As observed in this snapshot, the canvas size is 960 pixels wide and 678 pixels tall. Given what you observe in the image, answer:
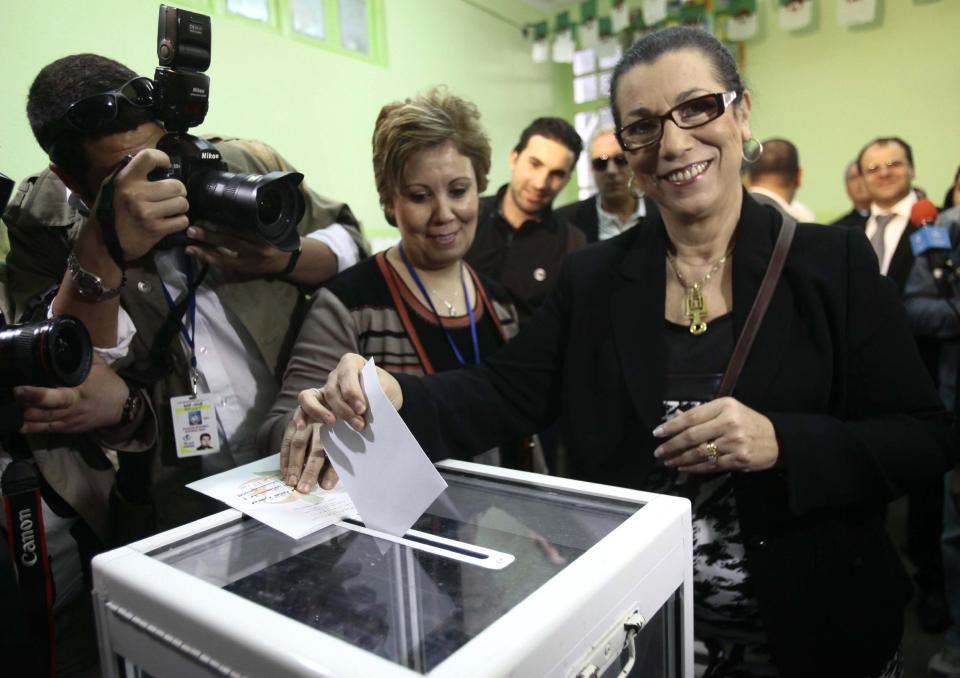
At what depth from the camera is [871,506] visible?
0.96 m

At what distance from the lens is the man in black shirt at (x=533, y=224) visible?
2.36 metres

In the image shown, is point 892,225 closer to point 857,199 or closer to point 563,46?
point 857,199

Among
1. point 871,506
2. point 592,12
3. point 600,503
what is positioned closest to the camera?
point 600,503

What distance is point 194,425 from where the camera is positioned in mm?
1075

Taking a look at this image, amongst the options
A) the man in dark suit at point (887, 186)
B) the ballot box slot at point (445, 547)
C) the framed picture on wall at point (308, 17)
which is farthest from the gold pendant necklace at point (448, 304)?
the man in dark suit at point (887, 186)

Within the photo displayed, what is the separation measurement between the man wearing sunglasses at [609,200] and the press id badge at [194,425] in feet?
5.90

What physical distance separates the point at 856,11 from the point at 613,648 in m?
4.44

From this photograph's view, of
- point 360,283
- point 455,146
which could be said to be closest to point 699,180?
point 455,146

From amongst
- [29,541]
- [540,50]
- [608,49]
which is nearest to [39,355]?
[29,541]

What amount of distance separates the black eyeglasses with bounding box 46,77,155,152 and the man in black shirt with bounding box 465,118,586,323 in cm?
153

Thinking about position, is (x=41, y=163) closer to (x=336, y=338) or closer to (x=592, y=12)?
(x=336, y=338)

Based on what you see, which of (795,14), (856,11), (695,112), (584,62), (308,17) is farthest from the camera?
(584,62)

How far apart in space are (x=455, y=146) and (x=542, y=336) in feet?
1.46

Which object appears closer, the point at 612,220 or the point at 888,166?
the point at 612,220
